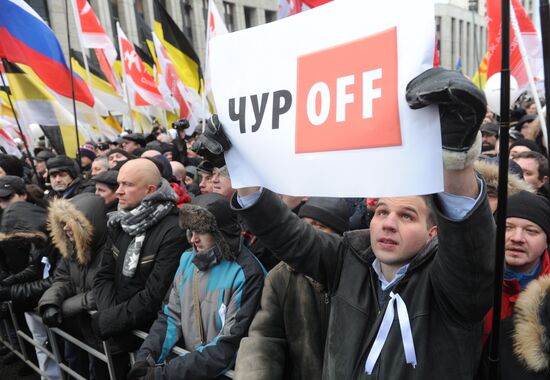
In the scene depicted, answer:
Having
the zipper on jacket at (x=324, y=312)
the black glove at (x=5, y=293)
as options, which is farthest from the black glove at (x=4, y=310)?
the zipper on jacket at (x=324, y=312)

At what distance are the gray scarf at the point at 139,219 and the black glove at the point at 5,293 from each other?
1.32m

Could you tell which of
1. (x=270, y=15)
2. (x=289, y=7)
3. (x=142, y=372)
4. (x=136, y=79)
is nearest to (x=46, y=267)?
(x=142, y=372)

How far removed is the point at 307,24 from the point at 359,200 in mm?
2386

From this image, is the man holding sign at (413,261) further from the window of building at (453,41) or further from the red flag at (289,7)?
the window of building at (453,41)

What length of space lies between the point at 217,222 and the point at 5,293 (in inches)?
89.6

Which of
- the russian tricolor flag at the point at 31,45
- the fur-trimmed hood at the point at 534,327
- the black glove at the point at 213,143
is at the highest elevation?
the russian tricolor flag at the point at 31,45

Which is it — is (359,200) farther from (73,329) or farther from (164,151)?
(164,151)

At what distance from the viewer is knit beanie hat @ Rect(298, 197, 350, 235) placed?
229 centimetres

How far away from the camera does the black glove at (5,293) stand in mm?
3525

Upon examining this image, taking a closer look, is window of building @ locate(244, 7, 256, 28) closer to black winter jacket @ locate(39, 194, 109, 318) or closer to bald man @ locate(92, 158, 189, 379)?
black winter jacket @ locate(39, 194, 109, 318)

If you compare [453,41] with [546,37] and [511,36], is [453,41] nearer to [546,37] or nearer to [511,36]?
[511,36]

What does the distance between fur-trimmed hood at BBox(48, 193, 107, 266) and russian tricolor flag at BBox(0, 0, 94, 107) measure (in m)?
2.43

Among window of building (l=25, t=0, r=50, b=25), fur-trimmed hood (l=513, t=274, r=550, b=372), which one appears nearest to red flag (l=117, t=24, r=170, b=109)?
fur-trimmed hood (l=513, t=274, r=550, b=372)


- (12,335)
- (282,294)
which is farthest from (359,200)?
(12,335)
